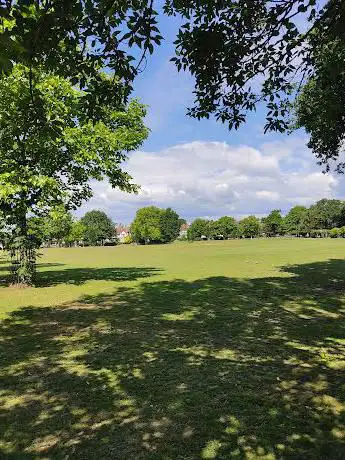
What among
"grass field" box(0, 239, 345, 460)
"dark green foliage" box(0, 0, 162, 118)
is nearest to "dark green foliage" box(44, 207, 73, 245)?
"grass field" box(0, 239, 345, 460)

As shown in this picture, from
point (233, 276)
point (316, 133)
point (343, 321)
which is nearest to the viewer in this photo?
point (343, 321)

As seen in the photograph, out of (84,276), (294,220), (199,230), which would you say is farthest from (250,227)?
(84,276)

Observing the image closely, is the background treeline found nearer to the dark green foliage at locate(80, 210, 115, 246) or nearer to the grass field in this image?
the dark green foliage at locate(80, 210, 115, 246)

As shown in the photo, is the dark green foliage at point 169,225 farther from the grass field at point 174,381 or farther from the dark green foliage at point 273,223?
the grass field at point 174,381

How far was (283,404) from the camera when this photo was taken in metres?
5.68

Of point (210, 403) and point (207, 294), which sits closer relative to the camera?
point (210, 403)

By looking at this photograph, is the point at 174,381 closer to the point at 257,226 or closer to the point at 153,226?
the point at 153,226

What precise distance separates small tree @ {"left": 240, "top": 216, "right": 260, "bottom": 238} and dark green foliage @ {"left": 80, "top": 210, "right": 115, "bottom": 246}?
51.5 metres

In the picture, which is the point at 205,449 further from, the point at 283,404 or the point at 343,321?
the point at 343,321

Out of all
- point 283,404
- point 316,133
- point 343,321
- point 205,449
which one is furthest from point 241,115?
point 316,133

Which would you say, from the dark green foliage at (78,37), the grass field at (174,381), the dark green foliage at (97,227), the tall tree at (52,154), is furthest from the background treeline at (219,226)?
the dark green foliage at (78,37)

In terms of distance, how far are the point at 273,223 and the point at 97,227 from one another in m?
68.5

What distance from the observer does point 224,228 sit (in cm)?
17112

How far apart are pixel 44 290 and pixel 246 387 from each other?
44.0 feet
